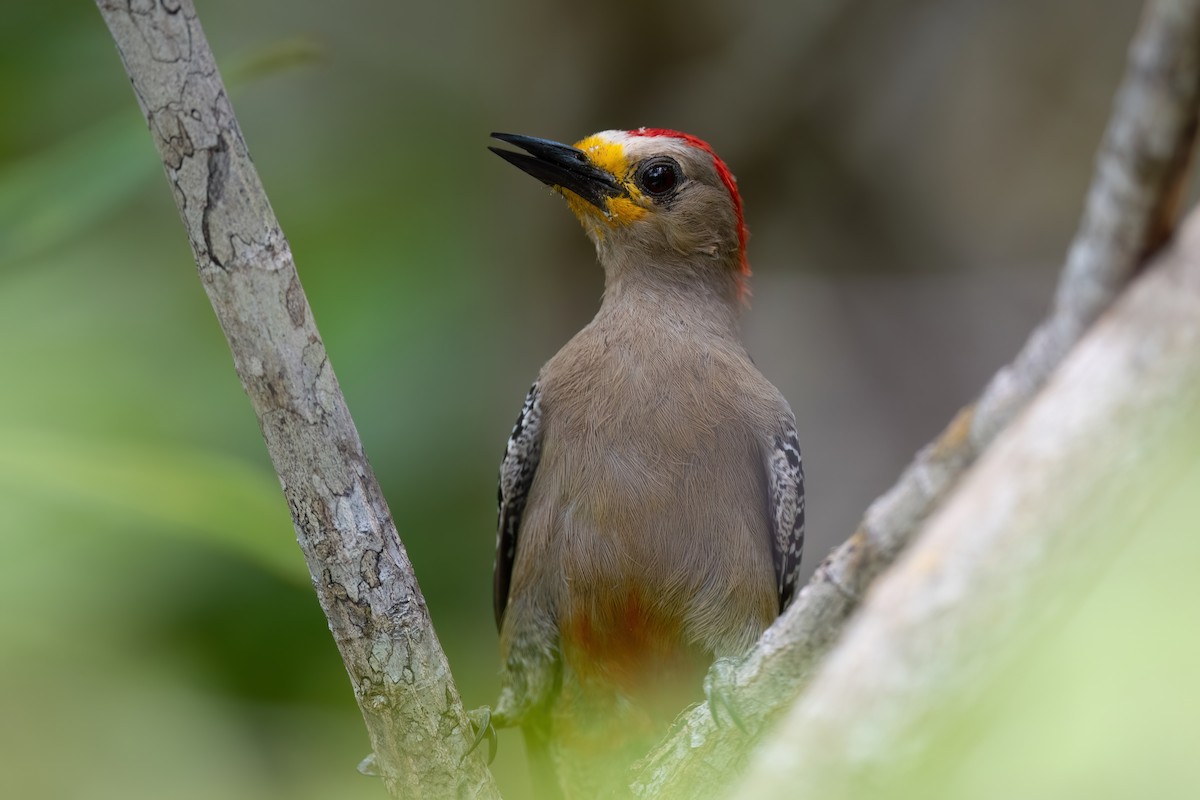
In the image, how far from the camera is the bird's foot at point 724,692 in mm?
2688

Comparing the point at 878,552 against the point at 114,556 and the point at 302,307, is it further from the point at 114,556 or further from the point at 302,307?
the point at 114,556

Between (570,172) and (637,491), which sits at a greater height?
(570,172)

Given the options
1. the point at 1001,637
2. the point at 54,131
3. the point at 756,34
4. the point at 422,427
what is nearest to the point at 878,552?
the point at 1001,637

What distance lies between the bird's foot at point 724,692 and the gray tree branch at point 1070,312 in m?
0.03

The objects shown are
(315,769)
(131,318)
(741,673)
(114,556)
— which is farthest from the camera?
(131,318)

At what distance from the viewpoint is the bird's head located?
4.48m

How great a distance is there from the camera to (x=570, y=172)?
4469mm

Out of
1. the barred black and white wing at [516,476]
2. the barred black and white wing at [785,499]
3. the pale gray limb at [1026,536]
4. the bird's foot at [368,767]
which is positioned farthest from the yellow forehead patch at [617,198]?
the pale gray limb at [1026,536]

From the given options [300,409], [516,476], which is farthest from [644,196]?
[300,409]

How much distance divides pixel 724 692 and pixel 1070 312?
1.37 meters

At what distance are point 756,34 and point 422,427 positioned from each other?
3491 mm

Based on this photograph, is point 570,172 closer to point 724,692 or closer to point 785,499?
point 785,499

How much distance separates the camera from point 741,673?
2.60m

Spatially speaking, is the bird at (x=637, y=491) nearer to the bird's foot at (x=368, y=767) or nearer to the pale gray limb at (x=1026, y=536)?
the bird's foot at (x=368, y=767)
